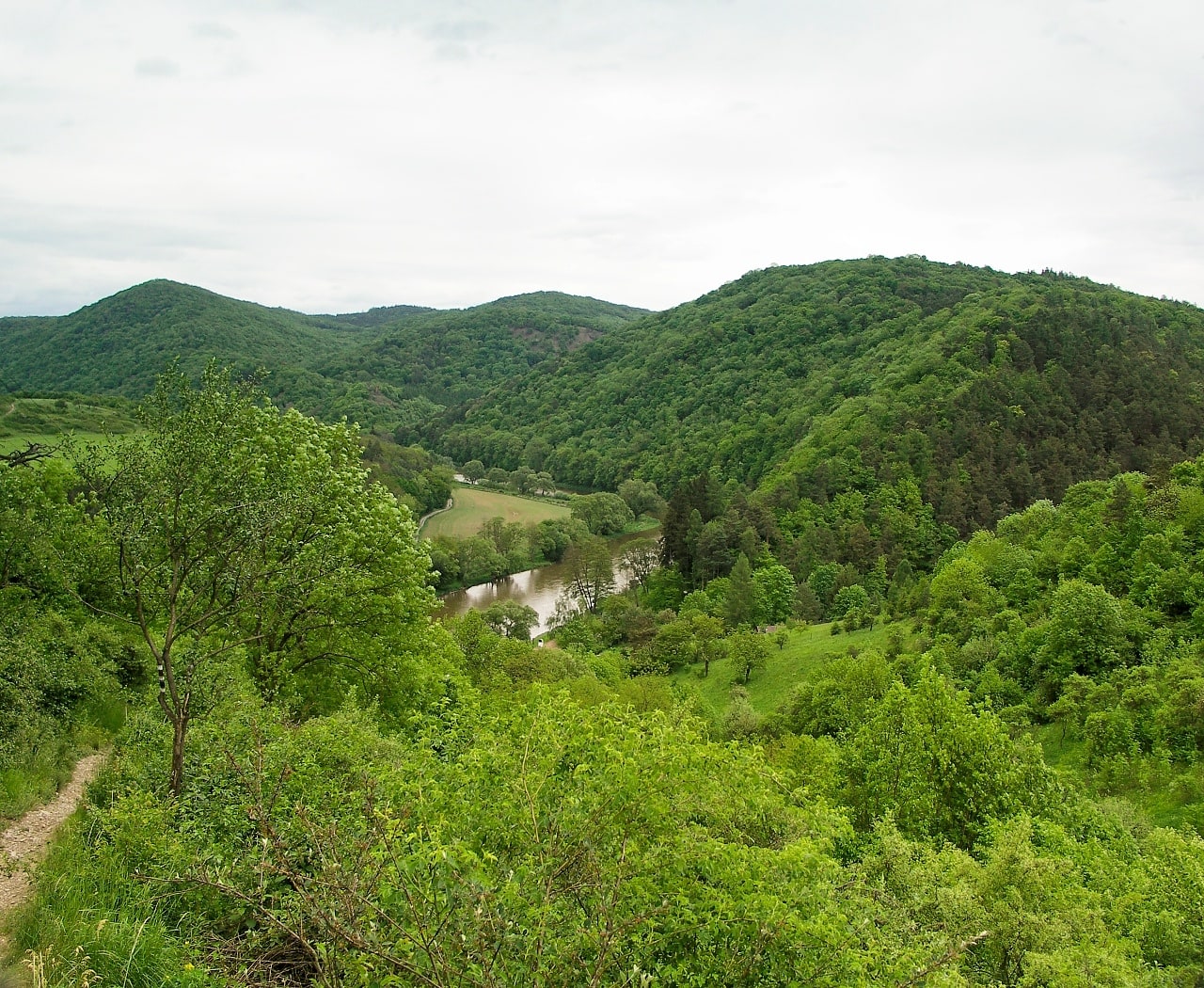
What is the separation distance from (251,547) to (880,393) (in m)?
103

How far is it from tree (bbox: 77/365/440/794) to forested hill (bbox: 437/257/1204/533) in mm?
48896

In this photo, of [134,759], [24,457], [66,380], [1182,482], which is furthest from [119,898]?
[66,380]

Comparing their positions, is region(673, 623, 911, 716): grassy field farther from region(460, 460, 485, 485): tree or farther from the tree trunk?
region(460, 460, 485, 485): tree

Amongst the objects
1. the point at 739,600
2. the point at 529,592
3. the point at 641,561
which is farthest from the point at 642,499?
the point at 739,600

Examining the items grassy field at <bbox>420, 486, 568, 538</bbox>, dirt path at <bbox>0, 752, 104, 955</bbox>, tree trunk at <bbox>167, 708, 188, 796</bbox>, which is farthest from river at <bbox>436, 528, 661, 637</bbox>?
tree trunk at <bbox>167, 708, 188, 796</bbox>

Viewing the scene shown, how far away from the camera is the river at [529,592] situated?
226 ft

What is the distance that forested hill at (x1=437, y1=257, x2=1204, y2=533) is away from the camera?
88312mm

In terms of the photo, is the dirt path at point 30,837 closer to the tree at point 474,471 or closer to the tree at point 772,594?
the tree at point 772,594

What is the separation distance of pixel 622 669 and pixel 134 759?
125 feet

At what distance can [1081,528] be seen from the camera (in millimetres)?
43531

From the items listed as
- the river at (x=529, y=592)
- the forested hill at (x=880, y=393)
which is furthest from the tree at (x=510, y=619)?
the forested hill at (x=880, y=393)

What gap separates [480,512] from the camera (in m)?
102

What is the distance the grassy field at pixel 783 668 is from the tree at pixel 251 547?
85.9ft

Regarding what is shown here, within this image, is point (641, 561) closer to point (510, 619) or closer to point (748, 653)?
point (510, 619)
